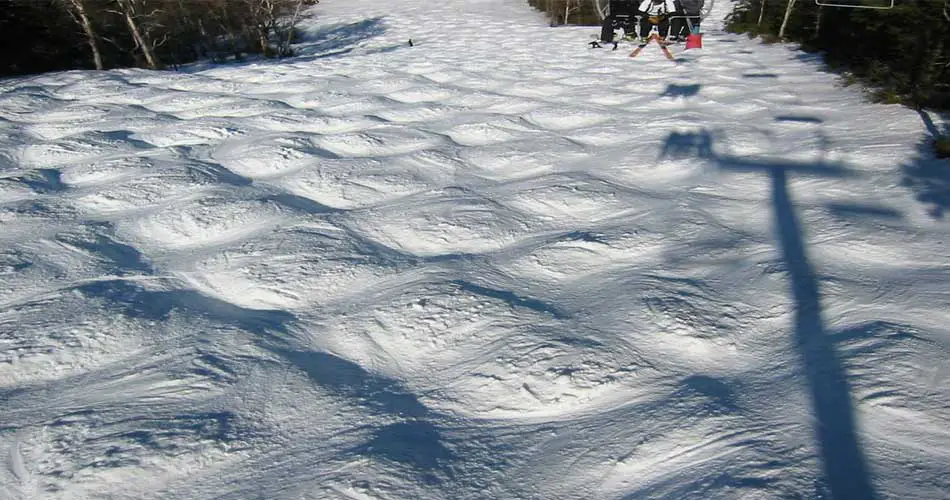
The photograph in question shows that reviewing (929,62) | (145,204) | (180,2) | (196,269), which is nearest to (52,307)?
(196,269)

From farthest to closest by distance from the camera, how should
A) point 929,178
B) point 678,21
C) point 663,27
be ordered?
point 678,21 → point 663,27 → point 929,178

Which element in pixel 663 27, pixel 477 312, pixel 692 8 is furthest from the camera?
pixel 663 27

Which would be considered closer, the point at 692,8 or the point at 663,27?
the point at 692,8

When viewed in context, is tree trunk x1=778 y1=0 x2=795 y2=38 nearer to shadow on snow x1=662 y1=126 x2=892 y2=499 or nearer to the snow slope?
the snow slope

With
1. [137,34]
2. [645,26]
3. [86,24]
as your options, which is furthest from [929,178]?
[137,34]

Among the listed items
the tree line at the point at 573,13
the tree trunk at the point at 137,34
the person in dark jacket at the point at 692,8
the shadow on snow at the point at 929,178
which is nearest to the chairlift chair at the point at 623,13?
the person in dark jacket at the point at 692,8

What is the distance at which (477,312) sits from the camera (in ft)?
6.56

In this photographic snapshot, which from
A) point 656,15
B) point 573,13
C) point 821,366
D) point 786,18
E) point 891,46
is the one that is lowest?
point 821,366

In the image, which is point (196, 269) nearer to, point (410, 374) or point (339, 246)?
point (339, 246)

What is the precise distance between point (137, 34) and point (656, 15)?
28.5 ft

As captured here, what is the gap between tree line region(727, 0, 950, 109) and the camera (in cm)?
421

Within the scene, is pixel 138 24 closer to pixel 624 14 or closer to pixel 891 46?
pixel 624 14

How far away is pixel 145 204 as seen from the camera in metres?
3.01

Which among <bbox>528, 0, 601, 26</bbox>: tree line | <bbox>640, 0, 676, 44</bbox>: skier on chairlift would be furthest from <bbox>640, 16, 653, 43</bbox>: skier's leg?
<bbox>528, 0, 601, 26</bbox>: tree line
